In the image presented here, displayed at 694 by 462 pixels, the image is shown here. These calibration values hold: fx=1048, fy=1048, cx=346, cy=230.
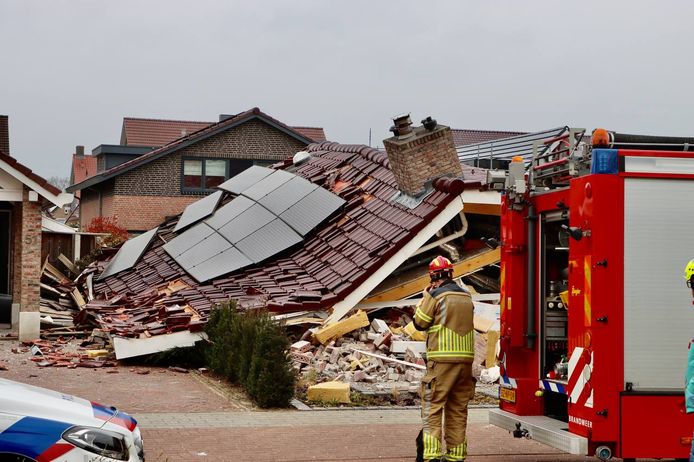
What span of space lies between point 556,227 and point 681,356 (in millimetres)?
1971

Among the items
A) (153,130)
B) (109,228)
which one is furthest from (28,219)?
(153,130)

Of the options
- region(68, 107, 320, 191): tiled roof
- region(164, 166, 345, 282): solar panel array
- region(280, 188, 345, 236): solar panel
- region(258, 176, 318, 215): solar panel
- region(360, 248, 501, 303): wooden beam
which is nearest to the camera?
region(360, 248, 501, 303): wooden beam

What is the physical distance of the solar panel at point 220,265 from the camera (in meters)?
20.6

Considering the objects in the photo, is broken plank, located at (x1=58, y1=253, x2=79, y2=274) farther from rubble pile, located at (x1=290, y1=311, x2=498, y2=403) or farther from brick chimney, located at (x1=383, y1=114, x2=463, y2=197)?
rubble pile, located at (x1=290, y1=311, x2=498, y2=403)

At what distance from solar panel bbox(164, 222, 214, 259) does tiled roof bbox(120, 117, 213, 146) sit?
31.5 meters

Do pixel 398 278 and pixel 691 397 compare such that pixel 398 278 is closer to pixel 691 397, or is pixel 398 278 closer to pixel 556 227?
pixel 556 227

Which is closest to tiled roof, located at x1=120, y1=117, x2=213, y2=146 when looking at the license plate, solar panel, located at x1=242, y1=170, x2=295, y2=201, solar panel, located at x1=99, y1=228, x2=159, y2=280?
solar panel, located at x1=99, y1=228, x2=159, y2=280

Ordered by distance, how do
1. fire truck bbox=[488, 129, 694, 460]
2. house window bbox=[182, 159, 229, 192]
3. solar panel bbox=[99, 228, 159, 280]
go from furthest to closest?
house window bbox=[182, 159, 229, 192]
solar panel bbox=[99, 228, 159, 280]
fire truck bbox=[488, 129, 694, 460]

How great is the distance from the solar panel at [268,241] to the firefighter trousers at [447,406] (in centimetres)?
1165

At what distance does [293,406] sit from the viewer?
44.2 feet

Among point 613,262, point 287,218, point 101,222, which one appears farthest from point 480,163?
point 613,262

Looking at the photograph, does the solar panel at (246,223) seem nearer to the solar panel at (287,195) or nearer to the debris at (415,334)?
the solar panel at (287,195)

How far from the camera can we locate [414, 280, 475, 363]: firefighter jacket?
9.19 metres

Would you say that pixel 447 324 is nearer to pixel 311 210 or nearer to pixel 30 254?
pixel 311 210
